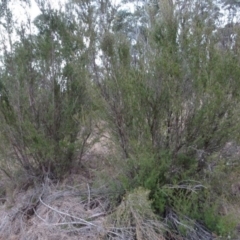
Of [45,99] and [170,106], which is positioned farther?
[45,99]

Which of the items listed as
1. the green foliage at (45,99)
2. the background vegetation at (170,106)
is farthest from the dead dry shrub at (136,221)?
the green foliage at (45,99)

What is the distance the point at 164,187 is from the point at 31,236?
59.8 inches

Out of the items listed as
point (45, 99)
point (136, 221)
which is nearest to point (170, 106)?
point (136, 221)

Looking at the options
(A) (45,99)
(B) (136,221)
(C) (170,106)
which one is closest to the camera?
(B) (136,221)

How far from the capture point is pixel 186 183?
352 cm

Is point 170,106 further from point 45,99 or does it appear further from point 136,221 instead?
point 45,99

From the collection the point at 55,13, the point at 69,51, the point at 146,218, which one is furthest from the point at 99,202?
the point at 55,13

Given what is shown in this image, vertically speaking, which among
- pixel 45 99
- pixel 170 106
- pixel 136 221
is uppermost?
pixel 45 99

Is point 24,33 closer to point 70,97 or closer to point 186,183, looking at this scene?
point 70,97

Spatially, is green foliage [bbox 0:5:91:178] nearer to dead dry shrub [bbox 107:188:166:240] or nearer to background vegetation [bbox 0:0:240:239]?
background vegetation [bbox 0:0:240:239]

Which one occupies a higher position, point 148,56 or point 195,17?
point 195,17

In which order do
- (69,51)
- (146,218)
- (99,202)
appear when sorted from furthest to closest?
(69,51) < (99,202) < (146,218)

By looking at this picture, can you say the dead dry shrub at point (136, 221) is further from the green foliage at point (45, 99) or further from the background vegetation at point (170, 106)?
the green foliage at point (45, 99)

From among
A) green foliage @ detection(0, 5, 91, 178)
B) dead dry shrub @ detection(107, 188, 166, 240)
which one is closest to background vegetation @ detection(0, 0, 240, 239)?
dead dry shrub @ detection(107, 188, 166, 240)
